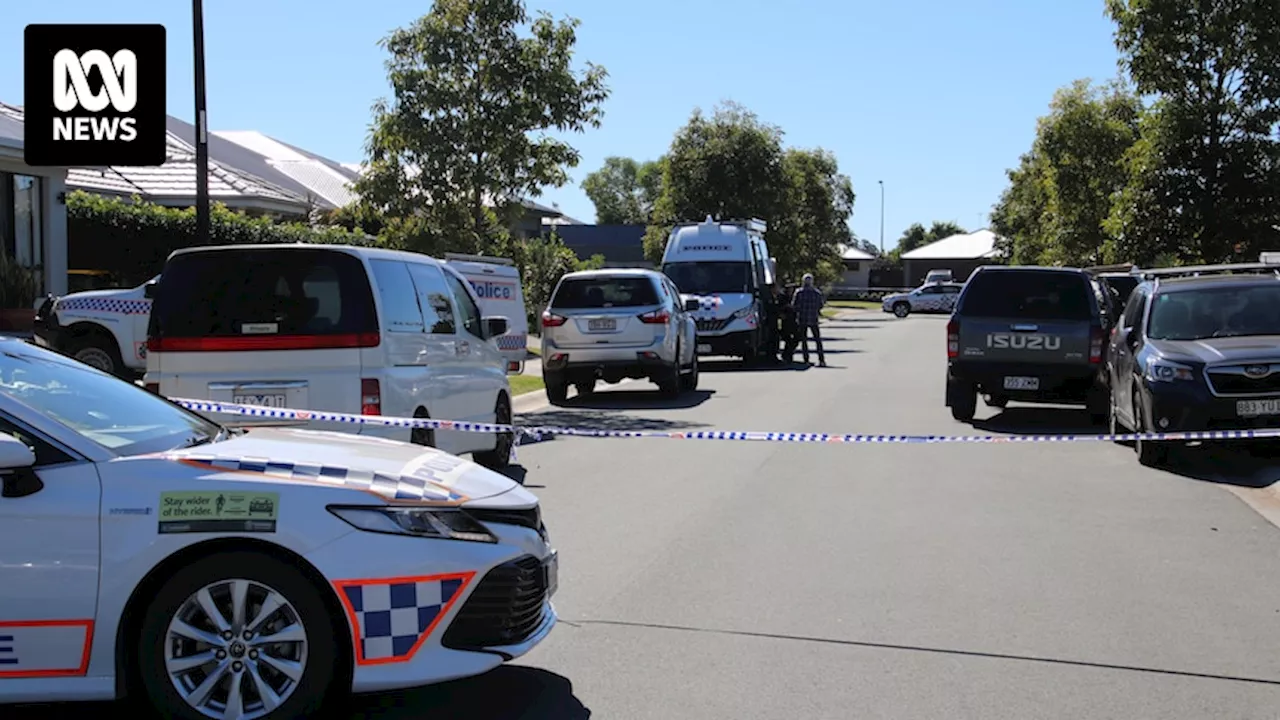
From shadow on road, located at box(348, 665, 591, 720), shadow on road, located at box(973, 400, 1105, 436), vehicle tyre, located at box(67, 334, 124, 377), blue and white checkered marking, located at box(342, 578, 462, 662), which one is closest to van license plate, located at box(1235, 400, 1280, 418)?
shadow on road, located at box(973, 400, 1105, 436)

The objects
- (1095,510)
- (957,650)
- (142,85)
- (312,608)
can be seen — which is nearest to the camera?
(312,608)

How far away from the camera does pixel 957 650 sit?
6.29 meters

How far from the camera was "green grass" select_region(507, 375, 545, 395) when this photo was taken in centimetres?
2099

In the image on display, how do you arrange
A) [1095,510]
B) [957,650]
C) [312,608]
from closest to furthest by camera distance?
[312,608]
[957,650]
[1095,510]

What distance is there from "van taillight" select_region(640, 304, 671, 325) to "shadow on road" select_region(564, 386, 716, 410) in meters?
1.15

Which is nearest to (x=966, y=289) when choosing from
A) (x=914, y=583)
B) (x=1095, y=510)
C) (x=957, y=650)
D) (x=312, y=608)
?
(x=1095, y=510)

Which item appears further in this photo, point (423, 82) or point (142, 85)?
point (423, 82)

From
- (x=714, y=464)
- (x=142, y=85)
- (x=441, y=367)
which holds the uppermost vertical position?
(x=142, y=85)

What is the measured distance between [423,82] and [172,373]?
13.0m

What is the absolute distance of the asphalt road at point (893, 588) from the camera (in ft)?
18.4

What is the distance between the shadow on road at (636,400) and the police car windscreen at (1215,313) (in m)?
6.98

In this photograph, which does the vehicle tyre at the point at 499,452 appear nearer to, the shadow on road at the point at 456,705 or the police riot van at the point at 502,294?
the shadow on road at the point at 456,705

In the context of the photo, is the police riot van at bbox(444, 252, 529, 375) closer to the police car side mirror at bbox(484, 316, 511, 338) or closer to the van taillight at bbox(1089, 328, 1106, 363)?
the police car side mirror at bbox(484, 316, 511, 338)

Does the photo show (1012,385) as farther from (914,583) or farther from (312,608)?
(312,608)
